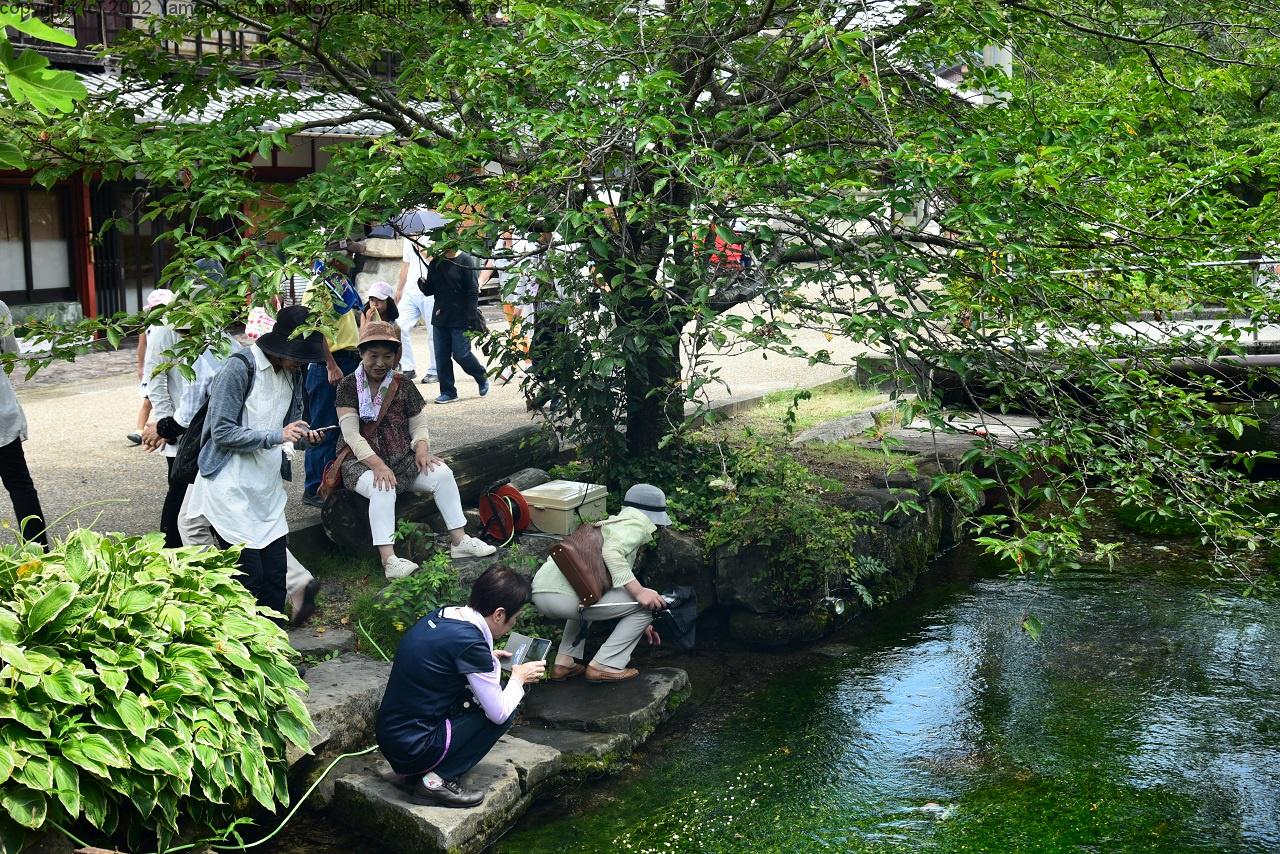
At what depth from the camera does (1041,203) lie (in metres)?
5.77

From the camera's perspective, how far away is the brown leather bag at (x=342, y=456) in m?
7.47

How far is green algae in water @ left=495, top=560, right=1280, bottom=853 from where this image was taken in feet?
18.4

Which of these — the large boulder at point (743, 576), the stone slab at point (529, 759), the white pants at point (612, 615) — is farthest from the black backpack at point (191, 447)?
the large boulder at point (743, 576)

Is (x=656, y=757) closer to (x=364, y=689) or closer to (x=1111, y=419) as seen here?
(x=364, y=689)

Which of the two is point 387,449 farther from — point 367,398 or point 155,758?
point 155,758

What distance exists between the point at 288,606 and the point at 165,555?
6.12ft

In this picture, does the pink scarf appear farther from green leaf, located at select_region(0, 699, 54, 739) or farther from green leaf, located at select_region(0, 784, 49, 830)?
green leaf, located at select_region(0, 784, 49, 830)

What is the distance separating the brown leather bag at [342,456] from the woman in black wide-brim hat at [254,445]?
1200 mm

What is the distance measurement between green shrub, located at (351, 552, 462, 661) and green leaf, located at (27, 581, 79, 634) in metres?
2.55

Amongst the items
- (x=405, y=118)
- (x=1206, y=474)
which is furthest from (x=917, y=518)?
(x=405, y=118)

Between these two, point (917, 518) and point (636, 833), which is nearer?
point (636, 833)

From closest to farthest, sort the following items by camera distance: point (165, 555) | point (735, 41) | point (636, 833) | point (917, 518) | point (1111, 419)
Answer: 1. point (165, 555)
2. point (636, 833)
3. point (1111, 419)
4. point (735, 41)
5. point (917, 518)

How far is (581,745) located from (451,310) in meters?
6.01

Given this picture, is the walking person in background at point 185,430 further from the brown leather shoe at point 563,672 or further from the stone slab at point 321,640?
the brown leather shoe at point 563,672
